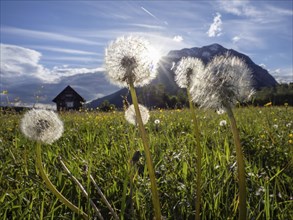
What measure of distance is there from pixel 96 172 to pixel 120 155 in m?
0.42

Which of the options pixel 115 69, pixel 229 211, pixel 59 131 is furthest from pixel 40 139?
pixel 229 211

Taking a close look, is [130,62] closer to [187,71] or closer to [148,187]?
[187,71]

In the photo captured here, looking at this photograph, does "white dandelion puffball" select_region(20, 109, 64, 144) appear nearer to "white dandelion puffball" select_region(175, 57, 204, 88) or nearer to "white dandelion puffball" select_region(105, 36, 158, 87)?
"white dandelion puffball" select_region(105, 36, 158, 87)

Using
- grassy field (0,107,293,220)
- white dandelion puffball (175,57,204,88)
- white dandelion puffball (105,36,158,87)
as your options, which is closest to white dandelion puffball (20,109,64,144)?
grassy field (0,107,293,220)

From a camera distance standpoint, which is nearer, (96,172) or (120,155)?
(96,172)

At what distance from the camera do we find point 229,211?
221cm

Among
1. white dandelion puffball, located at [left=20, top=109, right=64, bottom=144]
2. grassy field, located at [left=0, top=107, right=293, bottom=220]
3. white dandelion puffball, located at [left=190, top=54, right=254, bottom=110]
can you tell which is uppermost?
white dandelion puffball, located at [left=190, top=54, right=254, bottom=110]

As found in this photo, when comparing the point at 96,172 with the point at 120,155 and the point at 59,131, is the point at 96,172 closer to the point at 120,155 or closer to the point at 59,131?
the point at 120,155

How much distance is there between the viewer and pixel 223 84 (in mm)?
1553

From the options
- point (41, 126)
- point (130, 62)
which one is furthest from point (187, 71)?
point (41, 126)

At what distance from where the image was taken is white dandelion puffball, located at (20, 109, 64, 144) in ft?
6.18

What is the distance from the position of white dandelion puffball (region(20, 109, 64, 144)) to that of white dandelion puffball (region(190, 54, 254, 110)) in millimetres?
850

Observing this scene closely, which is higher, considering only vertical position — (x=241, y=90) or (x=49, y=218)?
(x=241, y=90)

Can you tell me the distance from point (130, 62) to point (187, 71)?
470 mm
